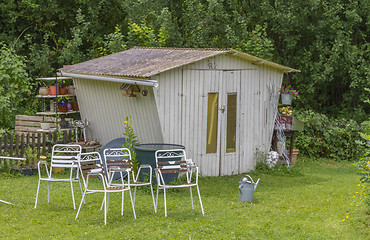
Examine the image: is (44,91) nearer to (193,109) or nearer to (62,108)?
(62,108)

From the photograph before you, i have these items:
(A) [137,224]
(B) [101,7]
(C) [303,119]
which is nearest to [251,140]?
(C) [303,119]

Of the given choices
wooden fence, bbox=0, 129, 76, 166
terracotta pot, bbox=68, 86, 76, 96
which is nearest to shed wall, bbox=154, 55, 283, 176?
wooden fence, bbox=0, 129, 76, 166

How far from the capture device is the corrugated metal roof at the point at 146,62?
9.31 m

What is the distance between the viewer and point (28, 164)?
10148mm

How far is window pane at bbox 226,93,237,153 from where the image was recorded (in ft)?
33.4

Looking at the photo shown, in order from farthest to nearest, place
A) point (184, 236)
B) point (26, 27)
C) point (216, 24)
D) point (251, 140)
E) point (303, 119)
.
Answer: point (26, 27), point (216, 24), point (303, 119), point (251, 140), point (184, 236)

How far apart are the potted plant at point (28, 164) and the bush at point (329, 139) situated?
761 cm

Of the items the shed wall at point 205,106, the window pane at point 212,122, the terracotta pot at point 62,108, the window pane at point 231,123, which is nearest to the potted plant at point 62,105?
the terracotta pot at point 62,108

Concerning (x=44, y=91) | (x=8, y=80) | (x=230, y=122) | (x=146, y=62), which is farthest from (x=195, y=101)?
(x=8, y=80)

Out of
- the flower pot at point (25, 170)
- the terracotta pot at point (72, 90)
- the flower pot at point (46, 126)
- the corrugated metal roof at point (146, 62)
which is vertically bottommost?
the flower pot at point (25, 170)

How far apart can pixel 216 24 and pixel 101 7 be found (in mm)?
4867

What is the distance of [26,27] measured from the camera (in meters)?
16.6

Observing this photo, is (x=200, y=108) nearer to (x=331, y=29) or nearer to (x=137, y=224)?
(x=137, y=224)

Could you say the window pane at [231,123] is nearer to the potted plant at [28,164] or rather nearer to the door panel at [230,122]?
the door panel at [230,122]
